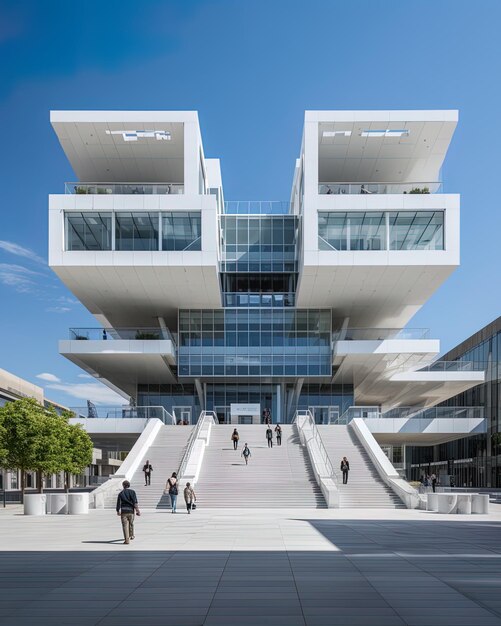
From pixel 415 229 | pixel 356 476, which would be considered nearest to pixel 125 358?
pixel 415 229

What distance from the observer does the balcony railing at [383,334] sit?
166ft

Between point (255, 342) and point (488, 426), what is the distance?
2731 centimetres

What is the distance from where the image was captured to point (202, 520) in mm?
25016

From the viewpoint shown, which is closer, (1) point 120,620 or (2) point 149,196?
(1) point 120,620

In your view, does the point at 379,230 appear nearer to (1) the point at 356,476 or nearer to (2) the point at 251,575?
(1) the point at 356,476

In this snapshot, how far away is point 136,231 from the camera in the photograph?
46.6 m

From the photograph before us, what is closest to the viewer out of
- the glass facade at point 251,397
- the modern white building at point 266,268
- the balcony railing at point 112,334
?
the modern white building at point 266,268

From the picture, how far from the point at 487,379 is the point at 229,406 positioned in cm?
2694

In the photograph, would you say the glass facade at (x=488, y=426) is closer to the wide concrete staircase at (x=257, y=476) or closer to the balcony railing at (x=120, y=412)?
the wide concrete staircase at (x=257, y=476)

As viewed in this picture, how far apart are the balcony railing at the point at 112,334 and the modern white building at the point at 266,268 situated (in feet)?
0.34

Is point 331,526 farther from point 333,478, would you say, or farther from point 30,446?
point 30,446

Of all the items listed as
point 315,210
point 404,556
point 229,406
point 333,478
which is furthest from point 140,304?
point 404,556

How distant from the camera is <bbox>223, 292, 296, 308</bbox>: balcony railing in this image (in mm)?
56250

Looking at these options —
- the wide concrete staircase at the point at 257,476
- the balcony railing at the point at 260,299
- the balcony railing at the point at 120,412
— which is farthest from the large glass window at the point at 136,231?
the wide concrete staircase at the point at 257,476
